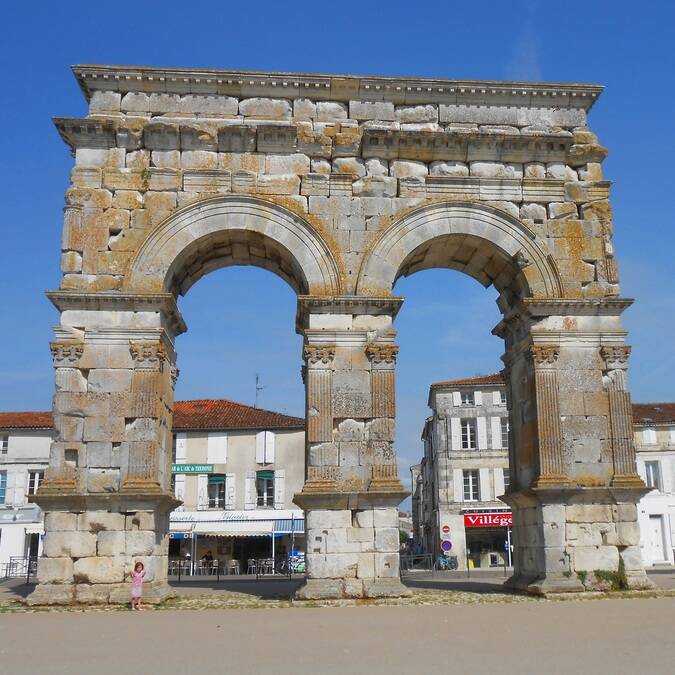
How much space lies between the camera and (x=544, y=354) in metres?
16.3

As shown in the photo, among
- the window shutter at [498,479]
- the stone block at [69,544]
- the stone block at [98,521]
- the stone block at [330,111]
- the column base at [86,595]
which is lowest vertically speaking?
the column base at [86,595]

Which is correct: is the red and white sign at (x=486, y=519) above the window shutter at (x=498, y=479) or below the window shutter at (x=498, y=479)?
below

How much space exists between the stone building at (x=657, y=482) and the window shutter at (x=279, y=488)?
16606 mm

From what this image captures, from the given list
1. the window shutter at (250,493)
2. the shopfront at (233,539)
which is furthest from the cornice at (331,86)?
the window shutter at (250,493)

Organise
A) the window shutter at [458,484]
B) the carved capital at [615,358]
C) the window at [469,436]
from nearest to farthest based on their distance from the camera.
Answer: the carved capital at [615,358] < the window shutter at [458,484] < the window at [469,436]

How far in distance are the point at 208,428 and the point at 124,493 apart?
20.9 meters

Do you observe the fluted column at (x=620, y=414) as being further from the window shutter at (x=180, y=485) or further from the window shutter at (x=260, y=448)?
the window shutter at (x=180, y=485)

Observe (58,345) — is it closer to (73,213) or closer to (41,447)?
(73,213)

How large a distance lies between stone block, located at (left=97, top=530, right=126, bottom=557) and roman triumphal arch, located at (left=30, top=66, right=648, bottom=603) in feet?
0.13

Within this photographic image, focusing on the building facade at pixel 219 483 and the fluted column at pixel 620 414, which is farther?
the building facade at pixel 219 483

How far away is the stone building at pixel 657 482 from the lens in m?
38.2

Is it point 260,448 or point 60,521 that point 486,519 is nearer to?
point 260,448

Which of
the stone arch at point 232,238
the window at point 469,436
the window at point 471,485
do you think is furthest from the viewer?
the window at point 469,436

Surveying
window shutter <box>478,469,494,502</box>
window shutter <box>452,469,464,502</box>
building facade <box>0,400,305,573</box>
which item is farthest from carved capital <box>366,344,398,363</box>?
window shutter <box>478,469,494,502</box>
